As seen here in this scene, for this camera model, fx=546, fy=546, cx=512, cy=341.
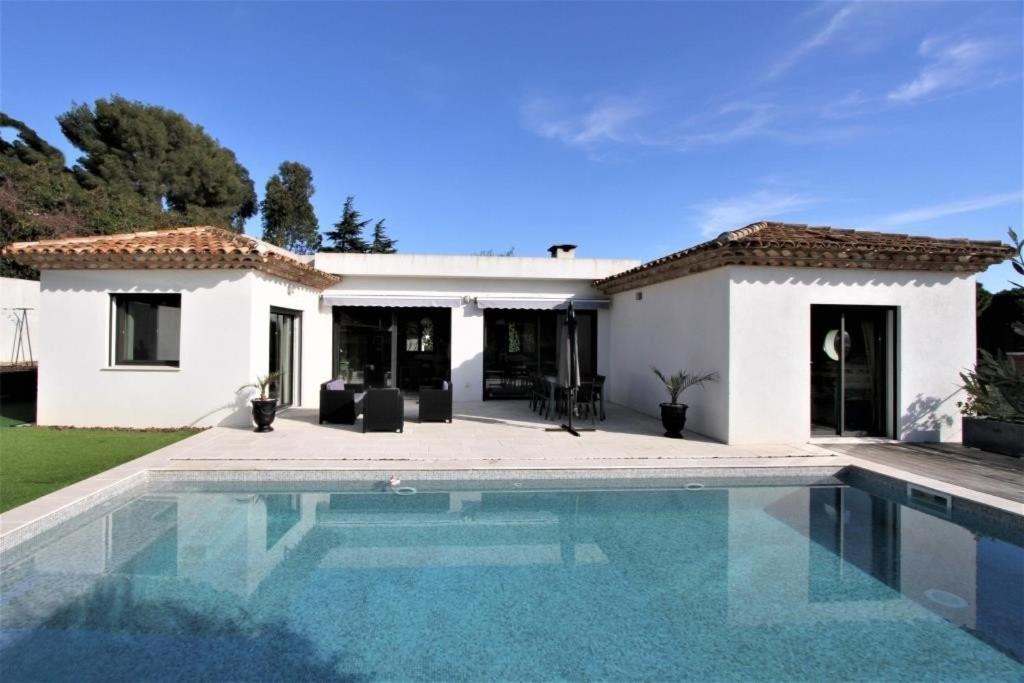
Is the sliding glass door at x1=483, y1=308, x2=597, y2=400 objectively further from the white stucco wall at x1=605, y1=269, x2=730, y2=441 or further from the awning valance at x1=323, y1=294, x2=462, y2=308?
the awning valance at x1=323, y1=294, x2=462, y2=308

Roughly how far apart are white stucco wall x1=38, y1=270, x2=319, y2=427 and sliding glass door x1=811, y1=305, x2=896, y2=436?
16.4 m

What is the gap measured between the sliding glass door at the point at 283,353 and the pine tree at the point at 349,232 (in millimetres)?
40289

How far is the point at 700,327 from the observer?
51.8 feet

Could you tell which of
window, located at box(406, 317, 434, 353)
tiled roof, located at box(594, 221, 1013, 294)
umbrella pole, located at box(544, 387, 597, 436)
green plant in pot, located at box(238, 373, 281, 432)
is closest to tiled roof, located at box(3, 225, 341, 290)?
green plant in pot, located at box(238, 373, 281, 432)

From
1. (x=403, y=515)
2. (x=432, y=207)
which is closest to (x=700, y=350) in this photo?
(x=403, y=515)

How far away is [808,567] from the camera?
7699 millimetres

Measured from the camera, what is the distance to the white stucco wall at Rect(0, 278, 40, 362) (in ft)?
85.3

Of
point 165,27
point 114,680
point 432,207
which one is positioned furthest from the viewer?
point 432,207

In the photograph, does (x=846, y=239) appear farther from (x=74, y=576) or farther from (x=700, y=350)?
(x=74, y=576)

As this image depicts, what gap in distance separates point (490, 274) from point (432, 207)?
20.6 m

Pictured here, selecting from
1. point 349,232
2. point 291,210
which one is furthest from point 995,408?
point 291,210

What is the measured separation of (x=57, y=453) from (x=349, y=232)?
49.4 meters

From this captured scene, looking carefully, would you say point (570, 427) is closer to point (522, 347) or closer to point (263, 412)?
point (263, 412)

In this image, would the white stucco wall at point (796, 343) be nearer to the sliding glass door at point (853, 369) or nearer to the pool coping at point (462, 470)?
the sliding glass door at point (853, 369)
